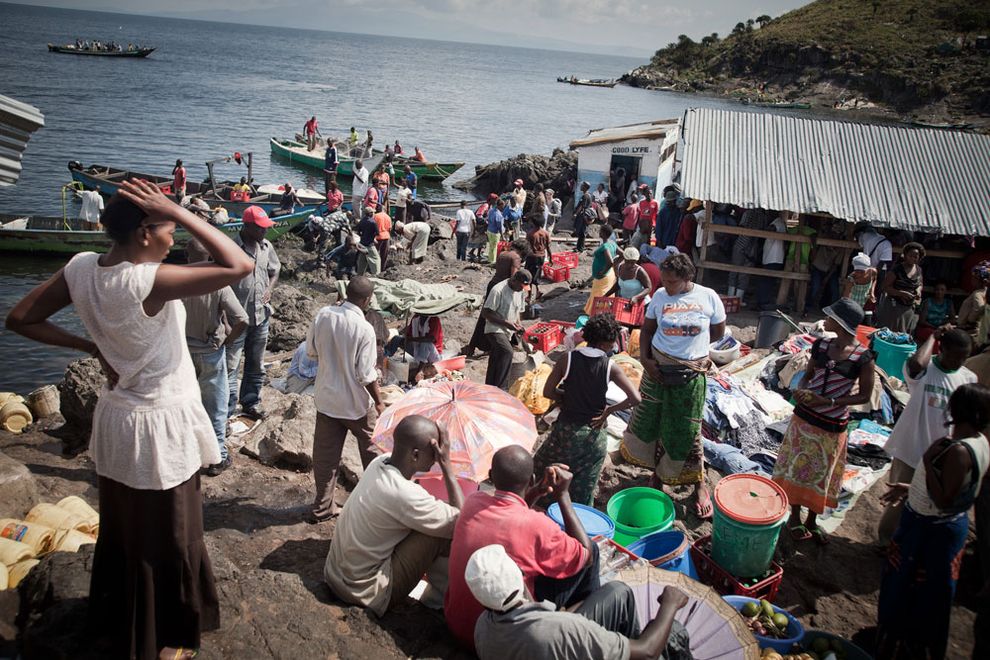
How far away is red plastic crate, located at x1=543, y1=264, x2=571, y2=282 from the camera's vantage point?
1442cm

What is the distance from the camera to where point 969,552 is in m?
5.50

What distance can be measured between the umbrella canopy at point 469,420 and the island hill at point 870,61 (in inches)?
2744

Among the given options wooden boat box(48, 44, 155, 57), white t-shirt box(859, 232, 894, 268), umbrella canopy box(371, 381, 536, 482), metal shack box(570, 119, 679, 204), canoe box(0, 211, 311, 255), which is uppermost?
wooden boat box(48, 44, 155, 57)

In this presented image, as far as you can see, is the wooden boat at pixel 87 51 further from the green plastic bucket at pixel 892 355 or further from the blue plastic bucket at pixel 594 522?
the blue plastic bucket at pixel 594 522

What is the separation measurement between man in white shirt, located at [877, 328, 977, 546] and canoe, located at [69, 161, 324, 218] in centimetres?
1670

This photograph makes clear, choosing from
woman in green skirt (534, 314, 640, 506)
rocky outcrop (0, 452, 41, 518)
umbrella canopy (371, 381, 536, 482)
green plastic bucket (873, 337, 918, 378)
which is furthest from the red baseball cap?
green plastic bucket (873, 337, 918, 378)

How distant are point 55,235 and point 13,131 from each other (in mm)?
15280

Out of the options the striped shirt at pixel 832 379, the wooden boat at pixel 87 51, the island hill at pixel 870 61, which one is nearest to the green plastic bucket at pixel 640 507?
the striped shirt at pixel 832 379

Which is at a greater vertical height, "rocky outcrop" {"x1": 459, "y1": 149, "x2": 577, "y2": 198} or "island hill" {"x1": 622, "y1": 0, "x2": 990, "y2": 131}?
"island hill" {"x1": 622, "y1": 0, "x2": 990, "y2": 131}

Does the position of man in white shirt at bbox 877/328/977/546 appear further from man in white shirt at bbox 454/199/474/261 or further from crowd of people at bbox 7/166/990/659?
man in white shirt at bbox 454/199/474/261

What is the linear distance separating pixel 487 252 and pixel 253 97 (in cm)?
6151

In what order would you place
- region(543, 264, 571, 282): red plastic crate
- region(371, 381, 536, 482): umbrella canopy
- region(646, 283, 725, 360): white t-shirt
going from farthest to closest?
1. region(543, 264, 571, 282): red plastic crate
2. region(646, 283, 725, 360): white t-shirt
3. region(371, 381, 536, 482): umbrella canopy

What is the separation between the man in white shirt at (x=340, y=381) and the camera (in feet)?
16.3

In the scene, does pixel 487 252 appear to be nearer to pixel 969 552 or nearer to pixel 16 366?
pixel 16 366
